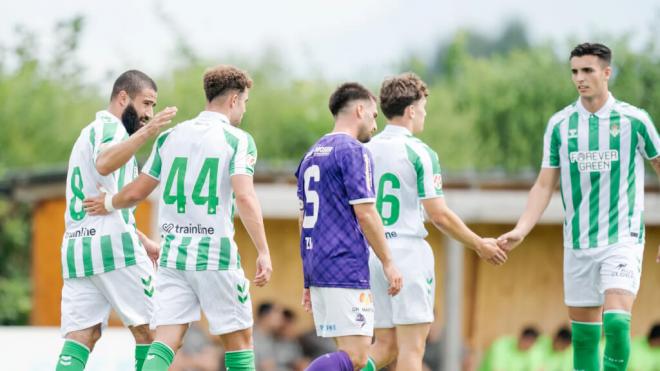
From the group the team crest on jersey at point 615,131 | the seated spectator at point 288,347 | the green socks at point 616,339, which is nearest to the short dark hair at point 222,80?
the team crest on jersey at point 615,131

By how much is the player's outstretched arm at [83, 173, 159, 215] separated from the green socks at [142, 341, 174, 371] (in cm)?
101

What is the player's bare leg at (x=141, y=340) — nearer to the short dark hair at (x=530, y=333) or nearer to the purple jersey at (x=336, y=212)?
the purple jersey at (x=336, y=212)

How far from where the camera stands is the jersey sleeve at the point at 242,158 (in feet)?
27.0

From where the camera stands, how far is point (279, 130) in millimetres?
38094

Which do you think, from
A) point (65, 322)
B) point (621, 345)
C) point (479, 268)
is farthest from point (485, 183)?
point (65, 322)

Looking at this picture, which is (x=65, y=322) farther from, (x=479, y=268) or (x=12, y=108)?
(x=12, y=108)

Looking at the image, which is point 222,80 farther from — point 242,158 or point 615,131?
point 615,131

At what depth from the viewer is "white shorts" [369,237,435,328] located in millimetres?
8797

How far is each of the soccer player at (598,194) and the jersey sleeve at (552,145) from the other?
56mm

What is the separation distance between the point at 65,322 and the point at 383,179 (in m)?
2.51

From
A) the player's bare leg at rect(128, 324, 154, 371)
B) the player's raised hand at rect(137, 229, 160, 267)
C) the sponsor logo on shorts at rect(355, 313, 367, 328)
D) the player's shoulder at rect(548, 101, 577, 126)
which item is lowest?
the player's bare leg at rect(128, 324, 154, 371)

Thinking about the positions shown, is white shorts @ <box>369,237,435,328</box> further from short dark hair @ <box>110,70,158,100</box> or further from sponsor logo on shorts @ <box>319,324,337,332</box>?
short dark hair @ <box>110,70,158,100</box>

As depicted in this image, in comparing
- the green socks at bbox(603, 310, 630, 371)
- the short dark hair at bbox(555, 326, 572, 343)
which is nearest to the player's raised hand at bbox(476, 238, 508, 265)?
the green socks at bbox(603, 310, 630, 371)

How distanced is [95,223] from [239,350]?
140 centimetres
